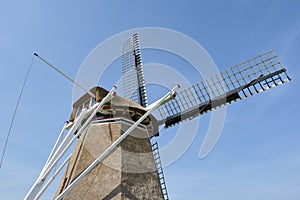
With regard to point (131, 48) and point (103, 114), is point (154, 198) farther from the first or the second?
point (131, 48)

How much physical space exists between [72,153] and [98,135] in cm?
141

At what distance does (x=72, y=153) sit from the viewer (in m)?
9.73

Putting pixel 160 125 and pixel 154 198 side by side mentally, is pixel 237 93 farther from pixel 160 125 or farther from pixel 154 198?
pixel 154 198

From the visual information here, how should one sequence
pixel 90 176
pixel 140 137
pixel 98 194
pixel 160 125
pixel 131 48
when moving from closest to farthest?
pixel 98 194, pixel 90 176, pixel 140 137, pixel 160 125, pixel 131 48

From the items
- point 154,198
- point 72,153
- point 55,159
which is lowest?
point 154,198

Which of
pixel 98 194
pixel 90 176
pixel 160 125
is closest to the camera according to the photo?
pixel 98 194

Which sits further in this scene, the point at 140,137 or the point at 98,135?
Result: the point at 140,137

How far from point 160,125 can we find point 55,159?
5.65 meters

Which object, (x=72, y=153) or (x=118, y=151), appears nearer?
(x=118, y=151)

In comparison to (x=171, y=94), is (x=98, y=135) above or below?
below

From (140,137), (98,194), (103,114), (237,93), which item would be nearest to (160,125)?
(140,137)

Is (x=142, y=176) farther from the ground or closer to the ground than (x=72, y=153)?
closer to the ground

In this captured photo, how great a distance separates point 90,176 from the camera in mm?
8258

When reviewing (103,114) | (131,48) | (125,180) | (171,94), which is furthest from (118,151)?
(131,48)
